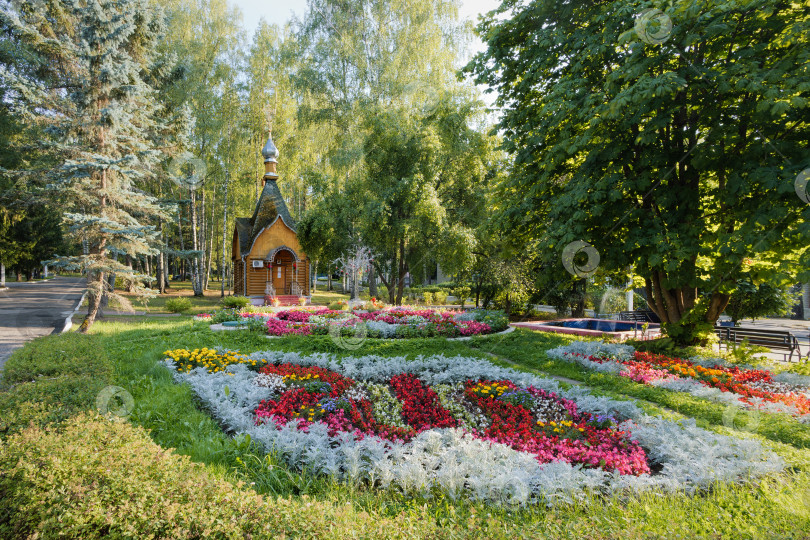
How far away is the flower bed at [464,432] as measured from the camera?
3.59 meters

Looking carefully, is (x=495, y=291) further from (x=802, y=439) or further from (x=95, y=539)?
(x=95, y=539)

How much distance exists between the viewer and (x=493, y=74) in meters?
10.4

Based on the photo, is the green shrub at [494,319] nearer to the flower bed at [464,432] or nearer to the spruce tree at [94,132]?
the flower bed at [464,432]

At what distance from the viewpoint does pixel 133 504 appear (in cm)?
254

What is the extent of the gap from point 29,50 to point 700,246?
2372 centimetres

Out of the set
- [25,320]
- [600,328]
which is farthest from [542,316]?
[25,320]

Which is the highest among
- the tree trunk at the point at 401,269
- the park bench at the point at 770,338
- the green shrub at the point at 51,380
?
the tree trunk at the point at 401,269

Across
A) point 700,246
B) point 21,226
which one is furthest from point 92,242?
point 21,226

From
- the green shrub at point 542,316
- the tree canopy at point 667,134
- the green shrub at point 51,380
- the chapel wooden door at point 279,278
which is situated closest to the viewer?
the green shrub at point 51,380

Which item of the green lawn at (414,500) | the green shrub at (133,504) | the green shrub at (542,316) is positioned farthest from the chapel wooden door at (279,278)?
the green shrub at (133,504)

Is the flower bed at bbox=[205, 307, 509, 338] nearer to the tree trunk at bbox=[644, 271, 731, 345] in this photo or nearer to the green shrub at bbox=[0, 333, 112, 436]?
the tree trunk at bbox=[644, 271, 731, 345]

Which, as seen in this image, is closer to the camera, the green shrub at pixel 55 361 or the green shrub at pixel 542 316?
the green shrub at pixel 55 361

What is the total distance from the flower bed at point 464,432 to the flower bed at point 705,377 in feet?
6.35

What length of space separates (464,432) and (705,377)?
16.5 feet
